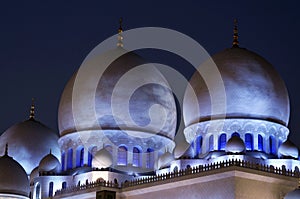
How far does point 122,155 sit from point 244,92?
779 centimetres

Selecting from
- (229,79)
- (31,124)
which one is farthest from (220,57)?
(31,124)

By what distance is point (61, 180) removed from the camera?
38.5 metres

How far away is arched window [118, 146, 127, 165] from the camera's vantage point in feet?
126

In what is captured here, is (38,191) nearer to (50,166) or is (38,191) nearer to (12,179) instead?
(50,166)

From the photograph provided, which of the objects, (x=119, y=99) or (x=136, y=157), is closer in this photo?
(x=119, y=99)

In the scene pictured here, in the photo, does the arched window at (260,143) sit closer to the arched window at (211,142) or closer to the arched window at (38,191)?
the arched window at (211,142)

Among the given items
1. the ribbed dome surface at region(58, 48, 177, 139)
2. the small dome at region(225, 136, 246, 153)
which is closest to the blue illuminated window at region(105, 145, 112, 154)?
the ribbed dome surface at region(58, 48, 177, 139)

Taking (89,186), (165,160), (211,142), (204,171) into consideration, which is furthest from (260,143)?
(89,186)

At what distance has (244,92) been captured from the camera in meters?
34.9

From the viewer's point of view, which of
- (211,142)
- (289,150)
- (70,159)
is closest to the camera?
(289,150)

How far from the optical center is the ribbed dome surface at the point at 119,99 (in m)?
38.7

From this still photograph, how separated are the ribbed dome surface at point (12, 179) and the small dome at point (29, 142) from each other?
454 cm

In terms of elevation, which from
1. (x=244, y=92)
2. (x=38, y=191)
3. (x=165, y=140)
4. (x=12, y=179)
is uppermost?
(x=244, y=92)

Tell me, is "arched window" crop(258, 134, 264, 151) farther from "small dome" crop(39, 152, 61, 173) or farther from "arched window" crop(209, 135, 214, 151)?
"small dome" crop(39, 152, 61, 173)
